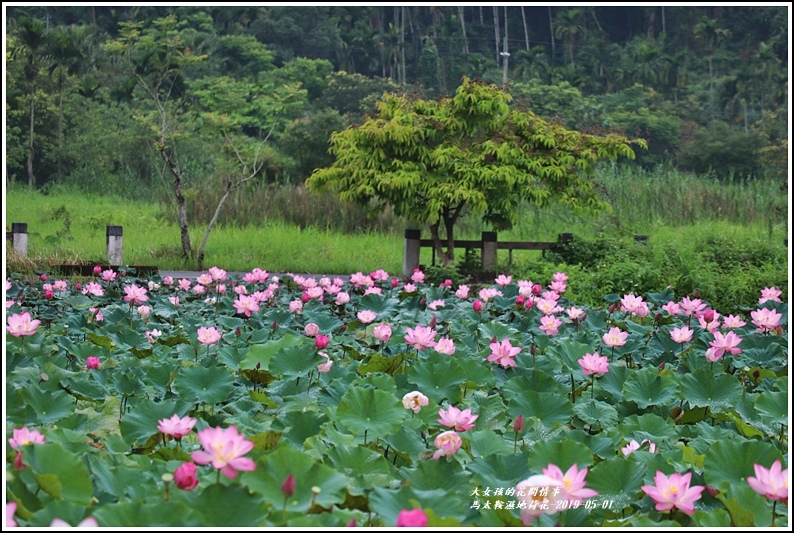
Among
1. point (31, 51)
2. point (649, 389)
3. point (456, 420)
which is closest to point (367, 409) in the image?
point (456, 420)

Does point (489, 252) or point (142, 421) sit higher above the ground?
point (142, 421)

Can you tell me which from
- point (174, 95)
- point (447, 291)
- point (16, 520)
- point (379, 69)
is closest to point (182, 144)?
point (174, 95)

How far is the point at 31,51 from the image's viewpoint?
2459 cm

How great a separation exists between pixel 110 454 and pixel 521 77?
36393mm

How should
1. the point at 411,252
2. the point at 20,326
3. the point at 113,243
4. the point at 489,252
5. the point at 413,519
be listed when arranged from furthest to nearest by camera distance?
1. the point at 113,243
2. the point at 411,252
3. the point at 489,252
4. the point at 20,326
5. the point at 413,519

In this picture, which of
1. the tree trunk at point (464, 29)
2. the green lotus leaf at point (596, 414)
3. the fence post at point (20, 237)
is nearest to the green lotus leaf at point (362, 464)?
the green lotus leaf at point (596, 414)

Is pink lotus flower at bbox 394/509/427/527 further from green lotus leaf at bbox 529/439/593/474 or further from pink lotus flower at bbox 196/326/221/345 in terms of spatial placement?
pink lotus flower at bbox 196/326/221/345

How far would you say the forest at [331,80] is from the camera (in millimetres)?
23469

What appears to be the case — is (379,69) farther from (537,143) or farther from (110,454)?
(110,454)

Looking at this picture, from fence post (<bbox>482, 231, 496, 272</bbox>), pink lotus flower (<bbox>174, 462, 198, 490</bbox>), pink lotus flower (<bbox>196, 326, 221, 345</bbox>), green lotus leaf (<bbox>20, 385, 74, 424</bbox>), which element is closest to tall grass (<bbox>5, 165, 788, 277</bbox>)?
fence post (<bbox>482, 231, 496, 272</bbox>)

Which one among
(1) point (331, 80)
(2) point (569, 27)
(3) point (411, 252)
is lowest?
(3) point (411, 252)

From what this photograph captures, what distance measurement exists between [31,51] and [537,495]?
26198mm

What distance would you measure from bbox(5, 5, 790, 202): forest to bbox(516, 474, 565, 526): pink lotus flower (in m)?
14.4

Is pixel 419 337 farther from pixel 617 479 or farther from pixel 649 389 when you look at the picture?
pixel 617 479
